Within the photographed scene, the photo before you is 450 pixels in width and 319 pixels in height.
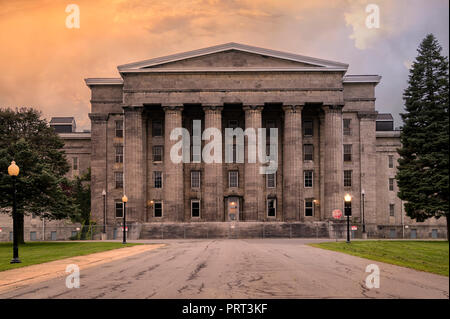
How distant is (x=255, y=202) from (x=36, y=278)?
164 ft

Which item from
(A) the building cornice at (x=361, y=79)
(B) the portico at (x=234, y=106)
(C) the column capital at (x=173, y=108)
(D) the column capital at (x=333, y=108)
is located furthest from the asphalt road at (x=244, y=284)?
(A) the building cornice at (x=361, y=79)

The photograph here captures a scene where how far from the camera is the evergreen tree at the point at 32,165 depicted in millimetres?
44188

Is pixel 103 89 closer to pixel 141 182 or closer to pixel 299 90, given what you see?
pixel 141 182

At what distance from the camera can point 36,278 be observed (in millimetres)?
16797

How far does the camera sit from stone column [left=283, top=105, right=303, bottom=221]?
216ft

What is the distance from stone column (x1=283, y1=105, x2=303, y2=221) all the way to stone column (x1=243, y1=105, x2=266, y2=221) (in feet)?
11.1

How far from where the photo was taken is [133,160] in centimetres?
6706

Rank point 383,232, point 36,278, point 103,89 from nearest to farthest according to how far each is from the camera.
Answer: point 36,278, point 103,89, point 383,232

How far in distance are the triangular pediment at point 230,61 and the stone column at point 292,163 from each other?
19.8 feet

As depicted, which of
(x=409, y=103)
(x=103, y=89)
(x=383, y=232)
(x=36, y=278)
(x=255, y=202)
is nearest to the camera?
(x=36, y=278)

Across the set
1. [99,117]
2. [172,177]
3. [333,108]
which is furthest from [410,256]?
[99,117]

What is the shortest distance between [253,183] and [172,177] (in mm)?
10757

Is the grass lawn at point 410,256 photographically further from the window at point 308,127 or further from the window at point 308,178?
the window at point 308,127

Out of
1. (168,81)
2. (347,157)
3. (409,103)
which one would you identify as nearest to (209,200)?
(168,81)
